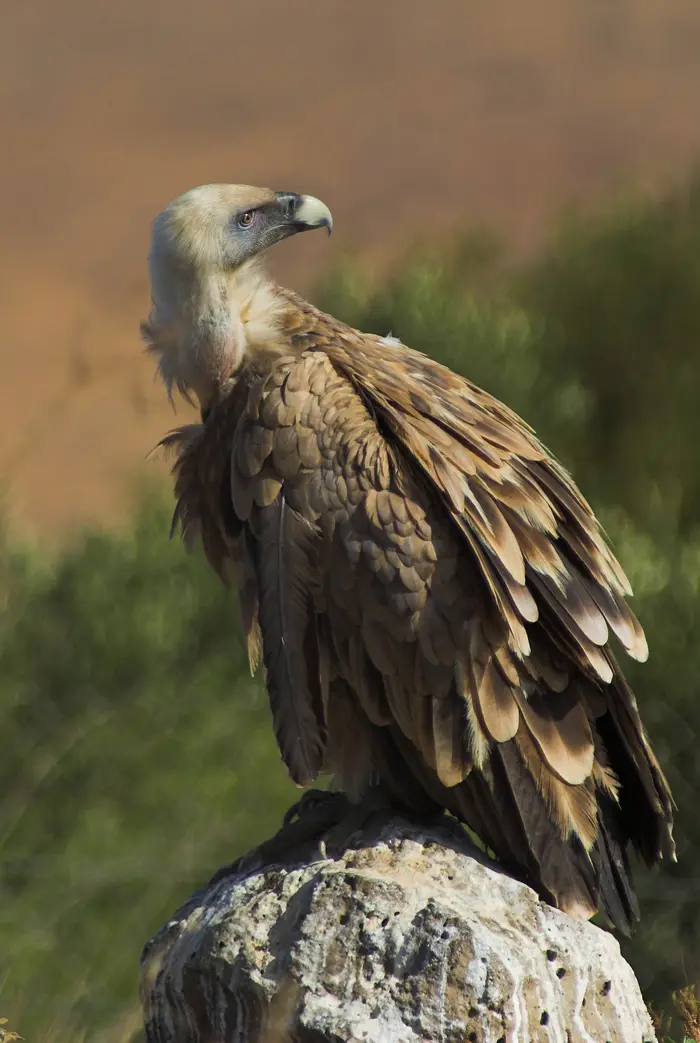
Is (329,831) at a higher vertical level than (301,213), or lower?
lower

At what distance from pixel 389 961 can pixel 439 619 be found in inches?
31.1

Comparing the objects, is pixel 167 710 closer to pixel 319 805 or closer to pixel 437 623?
pixel 319 805

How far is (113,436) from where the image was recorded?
898cm

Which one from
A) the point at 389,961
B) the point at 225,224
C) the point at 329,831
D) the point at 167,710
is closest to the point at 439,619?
the point at 329,831

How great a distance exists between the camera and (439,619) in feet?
11.3

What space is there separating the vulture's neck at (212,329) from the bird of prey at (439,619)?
0.24 ft

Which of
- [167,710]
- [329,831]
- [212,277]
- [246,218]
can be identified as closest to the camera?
[329,831]

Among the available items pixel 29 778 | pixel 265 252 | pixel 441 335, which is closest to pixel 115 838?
pixel 29 778

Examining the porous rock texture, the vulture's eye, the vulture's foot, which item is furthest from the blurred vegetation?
the vulture's eye

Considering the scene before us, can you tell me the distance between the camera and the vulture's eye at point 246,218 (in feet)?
13.1

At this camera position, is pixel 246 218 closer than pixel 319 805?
No

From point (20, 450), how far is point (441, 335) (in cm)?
477

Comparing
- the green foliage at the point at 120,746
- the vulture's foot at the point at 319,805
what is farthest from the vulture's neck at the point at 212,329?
Answer: the green foliage at the point at 120,746

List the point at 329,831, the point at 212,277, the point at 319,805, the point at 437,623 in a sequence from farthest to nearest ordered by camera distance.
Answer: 1. the point at 212,277
2. the point at 319,805
3. the point at 329,831
4. the point at 437,623
